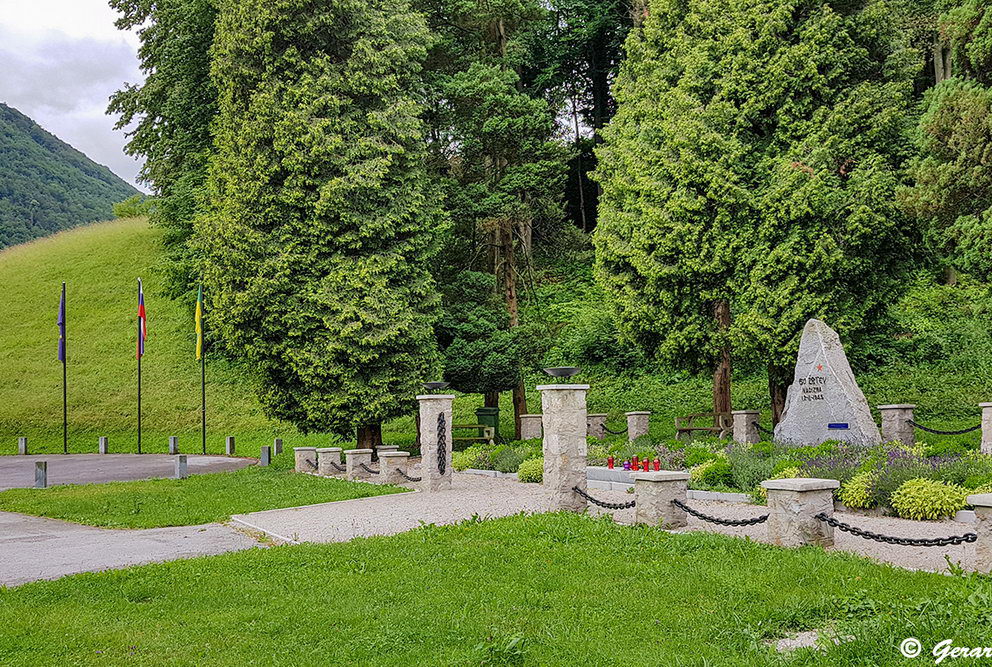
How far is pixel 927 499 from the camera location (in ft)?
33.2

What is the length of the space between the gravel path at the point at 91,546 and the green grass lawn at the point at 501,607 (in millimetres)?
1118

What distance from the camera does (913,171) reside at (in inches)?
632

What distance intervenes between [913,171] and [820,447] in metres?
6.58

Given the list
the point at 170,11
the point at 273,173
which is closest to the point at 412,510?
the point at 273,173

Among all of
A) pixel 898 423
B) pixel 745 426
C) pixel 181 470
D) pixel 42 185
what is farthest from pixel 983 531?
pixel 42 185

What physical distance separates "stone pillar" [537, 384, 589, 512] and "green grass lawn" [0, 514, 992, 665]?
7.44ft

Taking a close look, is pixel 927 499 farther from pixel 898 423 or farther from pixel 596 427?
pixel 596 427

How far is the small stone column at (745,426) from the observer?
17.6 m

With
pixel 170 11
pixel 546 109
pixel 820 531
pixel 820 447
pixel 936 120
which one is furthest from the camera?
pixel 170 11

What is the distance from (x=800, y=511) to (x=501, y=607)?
3598mm

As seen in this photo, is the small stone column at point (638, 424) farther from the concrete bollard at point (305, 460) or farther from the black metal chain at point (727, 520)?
the black metal chain at point (727, 520)

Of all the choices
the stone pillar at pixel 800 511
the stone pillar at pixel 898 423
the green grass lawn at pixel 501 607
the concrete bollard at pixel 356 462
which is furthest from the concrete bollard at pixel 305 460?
the stone pillar at pixel 800 511

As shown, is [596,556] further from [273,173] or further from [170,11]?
[170,11]

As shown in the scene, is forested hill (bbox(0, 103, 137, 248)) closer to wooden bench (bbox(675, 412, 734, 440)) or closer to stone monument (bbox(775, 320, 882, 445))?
wooden bench (bbox(675, 412, 734, 440))
